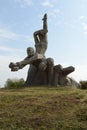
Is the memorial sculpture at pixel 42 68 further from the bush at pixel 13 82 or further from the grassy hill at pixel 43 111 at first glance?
the grassy hill at pixel 43 111

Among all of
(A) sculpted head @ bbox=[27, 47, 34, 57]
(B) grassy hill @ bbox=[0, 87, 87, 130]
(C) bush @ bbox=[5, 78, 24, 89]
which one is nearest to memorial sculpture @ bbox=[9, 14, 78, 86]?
(A) sculpted head @ bbox=[27, 47, 34, 57]

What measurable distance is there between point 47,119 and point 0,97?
8.37 ft

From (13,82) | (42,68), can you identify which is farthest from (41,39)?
(13,82)

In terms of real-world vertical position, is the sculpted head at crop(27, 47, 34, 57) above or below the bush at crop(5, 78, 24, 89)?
above

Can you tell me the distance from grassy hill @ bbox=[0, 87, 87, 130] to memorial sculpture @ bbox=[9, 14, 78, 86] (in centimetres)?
283

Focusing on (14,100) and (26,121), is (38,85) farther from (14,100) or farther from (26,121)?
(26,121)

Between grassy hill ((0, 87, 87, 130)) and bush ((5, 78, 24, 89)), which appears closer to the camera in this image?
grassy hill ((0, 87, 87, 130))

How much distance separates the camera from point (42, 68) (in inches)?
526

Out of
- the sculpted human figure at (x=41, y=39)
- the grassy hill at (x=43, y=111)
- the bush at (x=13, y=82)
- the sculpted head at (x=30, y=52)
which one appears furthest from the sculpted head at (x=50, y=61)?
the bush at (x=13, y=82)

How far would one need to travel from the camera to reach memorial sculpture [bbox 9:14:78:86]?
13.4 m

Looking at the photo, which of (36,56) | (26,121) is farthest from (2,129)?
(36,56)

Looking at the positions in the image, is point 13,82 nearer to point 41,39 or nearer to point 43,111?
point 41,39

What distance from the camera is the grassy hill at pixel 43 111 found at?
25.4 feet

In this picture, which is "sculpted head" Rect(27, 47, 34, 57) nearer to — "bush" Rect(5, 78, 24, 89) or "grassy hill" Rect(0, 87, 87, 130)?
"bush" Rect(5, 78, 24, 89)
